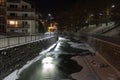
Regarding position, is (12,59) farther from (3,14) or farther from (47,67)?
(3,14)

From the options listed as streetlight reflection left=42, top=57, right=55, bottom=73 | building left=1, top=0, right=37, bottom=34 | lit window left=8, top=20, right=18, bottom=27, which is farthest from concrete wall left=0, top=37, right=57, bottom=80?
lit window left=8, top=20, right=18, bottom=27

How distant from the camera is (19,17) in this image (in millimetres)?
82938

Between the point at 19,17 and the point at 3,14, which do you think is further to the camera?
the point at 19,17

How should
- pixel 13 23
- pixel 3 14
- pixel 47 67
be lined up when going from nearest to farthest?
1. pixel 47 67
2. pixel 3 14
3. pixel 13 23

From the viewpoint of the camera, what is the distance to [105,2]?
3241 inches

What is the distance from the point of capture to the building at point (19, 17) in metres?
79.4

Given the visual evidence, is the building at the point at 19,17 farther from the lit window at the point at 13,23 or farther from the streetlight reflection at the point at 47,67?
the streetlight reflection at the point at 47,67

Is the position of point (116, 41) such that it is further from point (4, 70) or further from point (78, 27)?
point (78, 27)

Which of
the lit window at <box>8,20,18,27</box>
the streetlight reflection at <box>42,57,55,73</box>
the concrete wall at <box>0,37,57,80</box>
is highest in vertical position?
the lit window at <box>8,20,18,27</box>

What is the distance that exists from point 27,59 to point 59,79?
34.7ft

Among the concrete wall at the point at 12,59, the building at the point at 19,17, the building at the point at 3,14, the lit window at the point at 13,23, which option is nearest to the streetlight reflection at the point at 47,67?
the concrete wall at the point at 12,59

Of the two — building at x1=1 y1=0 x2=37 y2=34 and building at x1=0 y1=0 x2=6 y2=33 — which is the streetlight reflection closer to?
building at x1=0 y1=0 x2=6 y2=33

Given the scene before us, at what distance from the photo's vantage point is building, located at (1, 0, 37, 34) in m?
79.4

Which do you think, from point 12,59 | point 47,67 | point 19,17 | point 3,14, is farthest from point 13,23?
point 12,59
